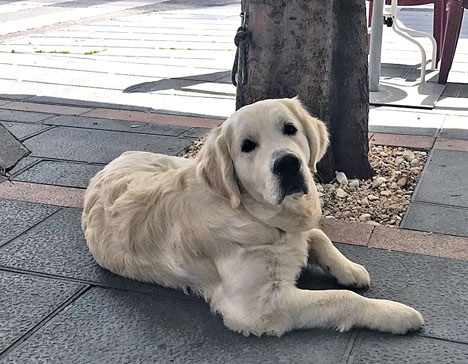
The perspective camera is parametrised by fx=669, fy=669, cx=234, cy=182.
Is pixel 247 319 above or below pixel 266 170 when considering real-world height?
below

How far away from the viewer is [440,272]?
346cm

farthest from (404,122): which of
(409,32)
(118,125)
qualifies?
(118,125)

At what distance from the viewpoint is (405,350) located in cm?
282

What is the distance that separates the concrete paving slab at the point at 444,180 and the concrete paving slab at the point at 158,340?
181 cm

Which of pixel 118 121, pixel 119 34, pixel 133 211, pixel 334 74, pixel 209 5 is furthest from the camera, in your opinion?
pixel 209 5

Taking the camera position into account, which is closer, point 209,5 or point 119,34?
point 119,34

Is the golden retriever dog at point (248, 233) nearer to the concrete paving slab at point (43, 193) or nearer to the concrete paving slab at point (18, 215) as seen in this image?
the concrete paving slab at point (18, 215)

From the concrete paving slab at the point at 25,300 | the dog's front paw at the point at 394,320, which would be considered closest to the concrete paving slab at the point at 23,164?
the concrete paving slab at the point at 25,300

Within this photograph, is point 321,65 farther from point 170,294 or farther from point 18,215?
point 18,215

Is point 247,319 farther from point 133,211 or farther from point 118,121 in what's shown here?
point 118,121

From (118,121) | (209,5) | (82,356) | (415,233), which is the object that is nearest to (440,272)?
(415,233)

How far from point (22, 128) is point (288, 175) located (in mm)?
4140

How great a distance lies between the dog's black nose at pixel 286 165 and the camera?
2.90 metres

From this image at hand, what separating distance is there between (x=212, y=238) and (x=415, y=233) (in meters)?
1.40
